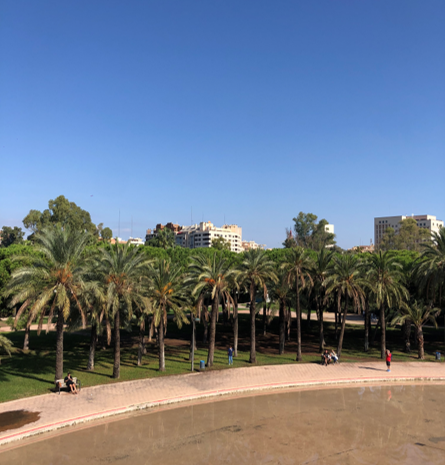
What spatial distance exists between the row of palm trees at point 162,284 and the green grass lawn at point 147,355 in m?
1.32

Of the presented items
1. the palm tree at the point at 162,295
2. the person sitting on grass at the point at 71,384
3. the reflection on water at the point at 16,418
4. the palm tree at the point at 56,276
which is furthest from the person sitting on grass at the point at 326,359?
the reflection on water at the point at 16,418

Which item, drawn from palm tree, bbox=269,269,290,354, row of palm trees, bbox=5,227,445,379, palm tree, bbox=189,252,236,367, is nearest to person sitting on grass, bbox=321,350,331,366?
row of palm trees, bbox=5,227,445,379

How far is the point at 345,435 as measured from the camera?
1833 cm

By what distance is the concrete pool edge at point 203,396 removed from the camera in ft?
59.8

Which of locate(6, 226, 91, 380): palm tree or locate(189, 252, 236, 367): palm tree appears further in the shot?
locate(189, 252, 236, 367): palm tree

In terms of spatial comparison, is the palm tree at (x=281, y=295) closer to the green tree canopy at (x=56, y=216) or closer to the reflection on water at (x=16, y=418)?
the reflection on water at (x=16, y=418)

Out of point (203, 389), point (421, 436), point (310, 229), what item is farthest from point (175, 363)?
point (310, 229)

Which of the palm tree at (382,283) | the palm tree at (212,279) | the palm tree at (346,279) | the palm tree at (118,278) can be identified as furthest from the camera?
the palm tree at (382,283)

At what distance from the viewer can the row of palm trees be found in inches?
984

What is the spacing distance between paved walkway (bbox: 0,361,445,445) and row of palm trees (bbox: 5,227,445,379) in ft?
8.36

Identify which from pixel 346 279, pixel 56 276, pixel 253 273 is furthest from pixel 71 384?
pixel 346 279

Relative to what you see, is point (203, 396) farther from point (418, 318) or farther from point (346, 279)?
point (418, 318)

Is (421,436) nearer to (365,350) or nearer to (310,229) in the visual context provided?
(365,350)

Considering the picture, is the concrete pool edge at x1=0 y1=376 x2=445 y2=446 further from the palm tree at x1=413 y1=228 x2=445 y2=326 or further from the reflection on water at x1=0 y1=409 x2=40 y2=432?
the palm tree at x1=413 y1=228 x2=445 y2=326
